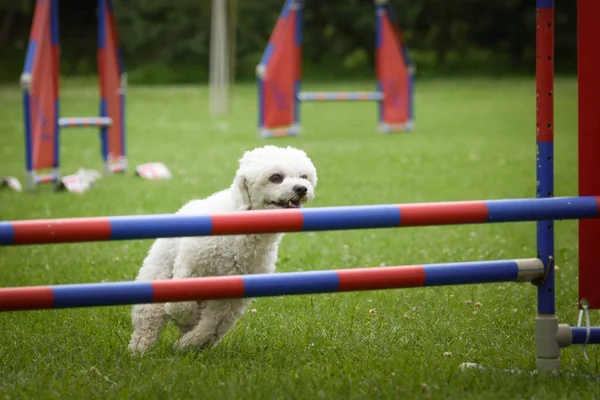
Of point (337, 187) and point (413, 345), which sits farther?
point (337, 187)

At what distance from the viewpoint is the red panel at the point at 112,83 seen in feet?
43.2

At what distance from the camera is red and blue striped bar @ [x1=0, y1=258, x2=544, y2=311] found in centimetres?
361

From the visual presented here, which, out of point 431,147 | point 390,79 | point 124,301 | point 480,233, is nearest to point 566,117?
point 390,79

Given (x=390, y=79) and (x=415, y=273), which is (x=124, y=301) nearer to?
(x=415, y=273)

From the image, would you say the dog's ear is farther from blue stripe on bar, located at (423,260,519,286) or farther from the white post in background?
the white post in background

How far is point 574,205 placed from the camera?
153 inches

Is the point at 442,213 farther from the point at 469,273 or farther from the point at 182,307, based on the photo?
the point at 182,307

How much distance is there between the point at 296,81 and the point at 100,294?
16.2 meters

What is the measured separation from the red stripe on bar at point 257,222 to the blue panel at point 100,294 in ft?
1.19

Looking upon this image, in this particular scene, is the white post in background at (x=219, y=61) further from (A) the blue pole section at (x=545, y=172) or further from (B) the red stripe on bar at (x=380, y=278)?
(B) the red stripe on bar at (x=380, y=278)

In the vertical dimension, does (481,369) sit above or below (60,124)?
below

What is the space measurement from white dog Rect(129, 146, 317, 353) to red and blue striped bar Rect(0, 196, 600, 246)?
3.42ft

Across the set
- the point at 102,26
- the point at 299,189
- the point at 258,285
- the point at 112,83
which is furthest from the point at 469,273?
the point at 112,83

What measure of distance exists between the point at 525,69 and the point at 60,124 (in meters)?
32.2
